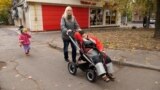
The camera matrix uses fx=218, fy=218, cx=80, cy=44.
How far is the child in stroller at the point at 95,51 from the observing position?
528 centimetres

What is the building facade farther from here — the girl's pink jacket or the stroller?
the stroller

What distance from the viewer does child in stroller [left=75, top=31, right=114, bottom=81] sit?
17.3ft

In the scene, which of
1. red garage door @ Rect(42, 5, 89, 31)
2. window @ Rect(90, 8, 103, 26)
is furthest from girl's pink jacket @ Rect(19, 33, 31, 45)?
window @ Rect(90, 8, 103, 26)

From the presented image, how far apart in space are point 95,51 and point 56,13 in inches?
637

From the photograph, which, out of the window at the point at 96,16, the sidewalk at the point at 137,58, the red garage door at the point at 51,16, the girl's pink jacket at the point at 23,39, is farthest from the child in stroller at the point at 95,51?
the window at the point at 96,16

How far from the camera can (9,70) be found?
22.0ft

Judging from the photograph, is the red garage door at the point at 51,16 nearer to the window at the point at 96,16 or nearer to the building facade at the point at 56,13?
the building facade at the point at 56,13

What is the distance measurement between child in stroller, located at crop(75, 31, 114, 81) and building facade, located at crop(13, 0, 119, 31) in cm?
1452

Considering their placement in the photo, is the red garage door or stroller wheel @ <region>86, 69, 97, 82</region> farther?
the red garage door

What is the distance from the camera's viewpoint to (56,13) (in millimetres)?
21141

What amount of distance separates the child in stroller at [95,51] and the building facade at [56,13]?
1452 cm

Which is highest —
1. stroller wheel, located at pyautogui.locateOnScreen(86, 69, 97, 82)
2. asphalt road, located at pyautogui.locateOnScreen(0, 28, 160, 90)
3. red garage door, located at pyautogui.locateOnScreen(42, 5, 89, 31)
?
red garage door, located at pyautogui.locateOnScreen(42, 5, 89, 31)

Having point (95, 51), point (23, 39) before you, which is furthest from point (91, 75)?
point (23, 39)

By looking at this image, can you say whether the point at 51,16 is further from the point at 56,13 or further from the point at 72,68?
the point at 72,68
